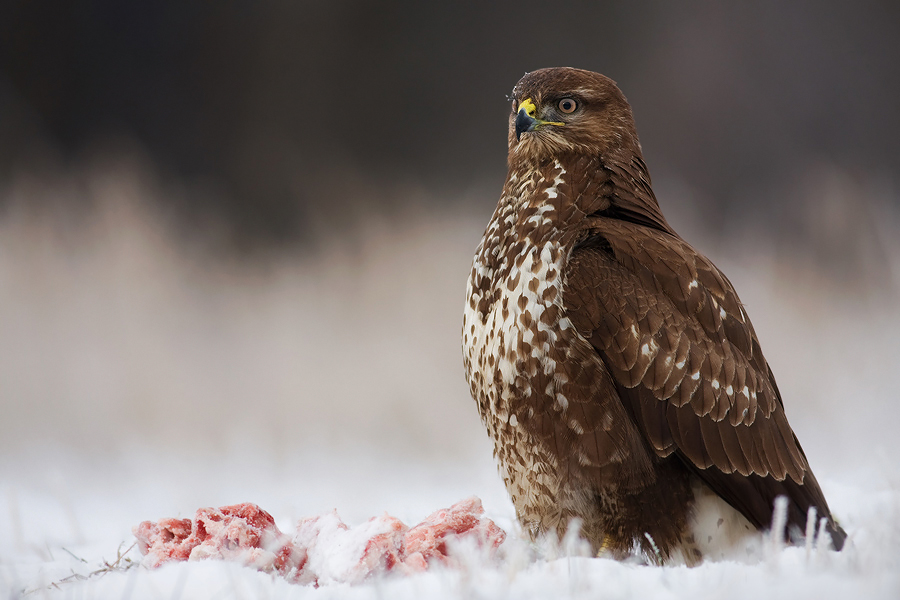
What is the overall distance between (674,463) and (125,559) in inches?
41.0

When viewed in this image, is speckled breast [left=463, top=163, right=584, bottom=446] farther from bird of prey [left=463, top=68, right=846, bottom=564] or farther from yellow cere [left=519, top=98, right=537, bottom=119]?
yellow cere [left=519, top=98, right=537, bottom=119]

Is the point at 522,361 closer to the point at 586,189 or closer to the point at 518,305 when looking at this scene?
the point at 518,305

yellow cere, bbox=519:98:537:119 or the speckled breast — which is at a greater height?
yellow cere, bbox=519:98:537:119

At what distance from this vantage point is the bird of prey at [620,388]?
1.29 metres

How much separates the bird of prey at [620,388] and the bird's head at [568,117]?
96 mm

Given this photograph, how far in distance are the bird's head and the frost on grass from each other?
2.43ft

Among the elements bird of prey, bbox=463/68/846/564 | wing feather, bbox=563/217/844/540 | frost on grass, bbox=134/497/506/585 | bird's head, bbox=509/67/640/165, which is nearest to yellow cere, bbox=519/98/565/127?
bird's head, bbox=509/67/640/165

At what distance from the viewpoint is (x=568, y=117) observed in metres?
1.51

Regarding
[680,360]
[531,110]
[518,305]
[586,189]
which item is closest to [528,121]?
[531,110]

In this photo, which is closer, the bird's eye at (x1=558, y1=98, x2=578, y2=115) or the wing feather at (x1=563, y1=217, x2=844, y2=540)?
the wing feather at (x1=563, y1=217, x2=844, y2=540)

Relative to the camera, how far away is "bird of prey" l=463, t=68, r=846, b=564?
1.29 metres

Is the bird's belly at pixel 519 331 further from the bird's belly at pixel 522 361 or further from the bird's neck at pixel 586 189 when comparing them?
the bird's neck at pixel 586 189

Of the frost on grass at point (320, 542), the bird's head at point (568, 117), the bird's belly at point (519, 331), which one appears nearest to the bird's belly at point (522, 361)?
the bird's belly at point (519, 331)

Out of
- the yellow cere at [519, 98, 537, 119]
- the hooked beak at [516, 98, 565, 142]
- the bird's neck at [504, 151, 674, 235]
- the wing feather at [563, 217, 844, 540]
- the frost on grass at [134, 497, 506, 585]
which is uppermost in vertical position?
the yellow cere at [519, 98, 537, 119]
